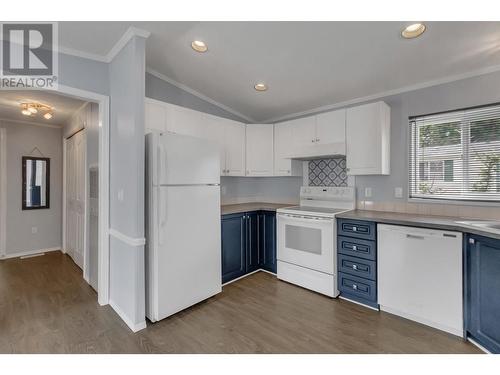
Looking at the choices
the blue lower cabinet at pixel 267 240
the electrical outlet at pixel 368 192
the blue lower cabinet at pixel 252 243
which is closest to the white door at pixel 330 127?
the electrical outlet at pixel 368 192

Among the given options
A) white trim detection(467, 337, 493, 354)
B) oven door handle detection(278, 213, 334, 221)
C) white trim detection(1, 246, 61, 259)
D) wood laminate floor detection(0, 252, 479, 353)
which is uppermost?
oven door handle detection(278, 213, 334, 221)

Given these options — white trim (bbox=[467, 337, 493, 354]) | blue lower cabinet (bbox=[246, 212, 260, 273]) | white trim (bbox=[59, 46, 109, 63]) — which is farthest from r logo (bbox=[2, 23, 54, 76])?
white trim (bbox=[467, 337, 493, 354])

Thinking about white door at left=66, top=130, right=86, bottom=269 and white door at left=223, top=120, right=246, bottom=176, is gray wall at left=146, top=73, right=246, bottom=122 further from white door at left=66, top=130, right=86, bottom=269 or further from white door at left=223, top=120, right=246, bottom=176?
white door at left=66, top=130, right=86, bottom=269

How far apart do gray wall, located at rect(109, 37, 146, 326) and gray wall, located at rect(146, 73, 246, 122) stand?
1.93 feet

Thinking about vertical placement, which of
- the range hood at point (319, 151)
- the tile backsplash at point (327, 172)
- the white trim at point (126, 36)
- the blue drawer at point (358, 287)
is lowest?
the blue drawer at point (358, 287)

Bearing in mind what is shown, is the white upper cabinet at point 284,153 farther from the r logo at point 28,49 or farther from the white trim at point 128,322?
the r logo at point 28,49

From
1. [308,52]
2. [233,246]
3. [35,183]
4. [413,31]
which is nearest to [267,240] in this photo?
[233,246]

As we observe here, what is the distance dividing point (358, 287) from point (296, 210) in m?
1.04

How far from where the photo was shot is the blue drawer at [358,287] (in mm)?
2533

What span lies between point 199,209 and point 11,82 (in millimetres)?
1897

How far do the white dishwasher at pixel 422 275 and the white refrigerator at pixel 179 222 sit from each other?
174cm

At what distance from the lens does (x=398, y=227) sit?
7.72 feet

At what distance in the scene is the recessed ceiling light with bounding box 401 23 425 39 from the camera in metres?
1.96

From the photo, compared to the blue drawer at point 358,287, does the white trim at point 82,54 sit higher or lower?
higher
